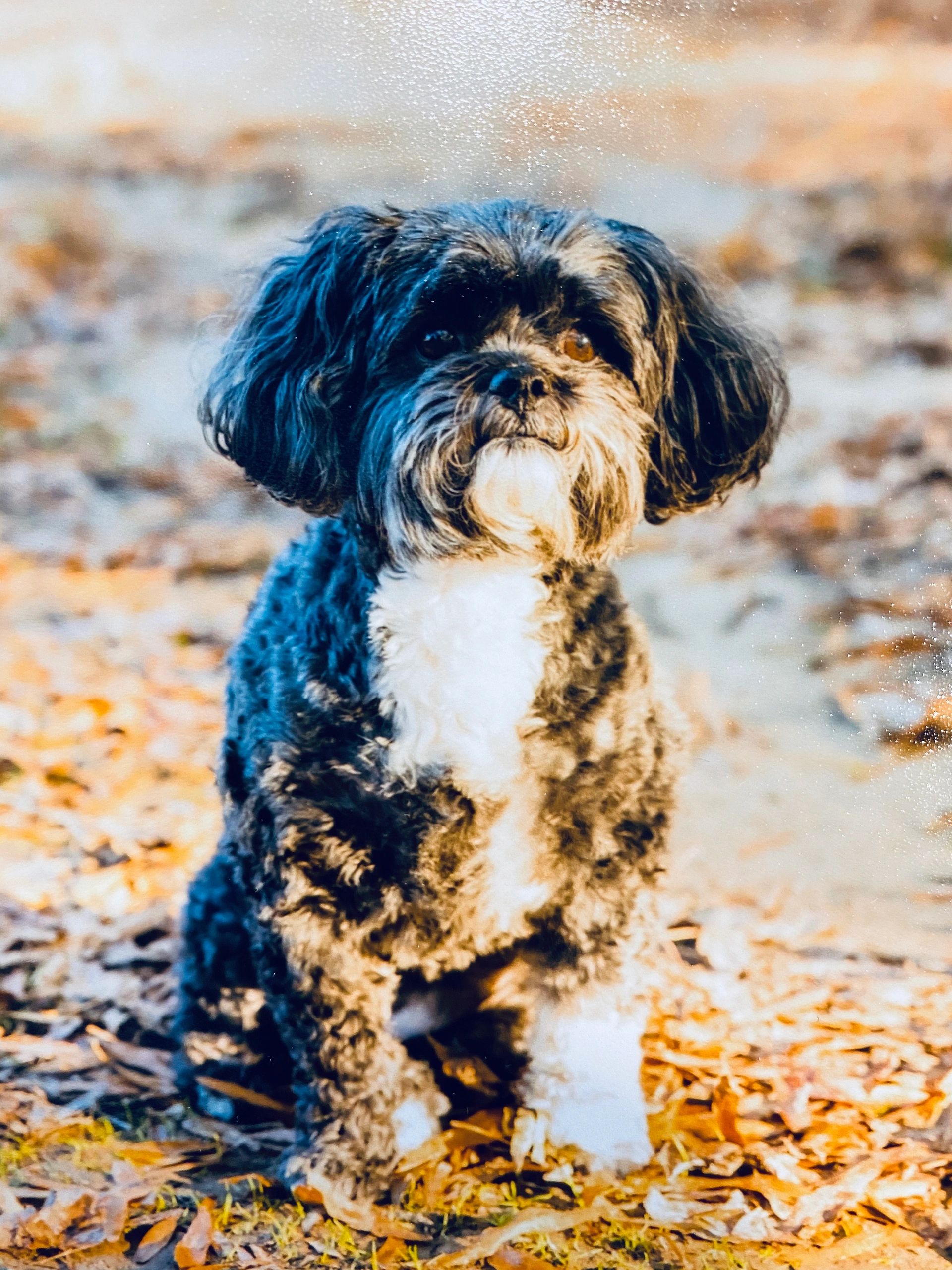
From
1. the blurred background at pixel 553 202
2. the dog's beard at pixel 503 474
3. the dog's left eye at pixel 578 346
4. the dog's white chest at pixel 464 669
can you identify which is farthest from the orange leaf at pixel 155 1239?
the dog's left eye at pixel 578 346

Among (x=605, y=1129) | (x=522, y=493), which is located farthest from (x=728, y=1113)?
(x=522, y=493)

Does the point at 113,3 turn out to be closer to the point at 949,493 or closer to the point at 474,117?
the point at 474,117

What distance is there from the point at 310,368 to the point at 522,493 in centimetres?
43

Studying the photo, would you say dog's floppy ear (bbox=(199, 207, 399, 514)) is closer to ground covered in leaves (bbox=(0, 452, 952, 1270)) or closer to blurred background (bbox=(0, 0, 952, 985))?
blurred background (bbox=(0, 0, 952, 985))

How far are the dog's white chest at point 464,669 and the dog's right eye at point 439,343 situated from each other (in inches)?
13.8

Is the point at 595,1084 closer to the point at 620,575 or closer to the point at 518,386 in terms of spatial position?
the point at 620,575

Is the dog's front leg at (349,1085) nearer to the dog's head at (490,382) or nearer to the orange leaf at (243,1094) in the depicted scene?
the orange leaf at (243,1094)

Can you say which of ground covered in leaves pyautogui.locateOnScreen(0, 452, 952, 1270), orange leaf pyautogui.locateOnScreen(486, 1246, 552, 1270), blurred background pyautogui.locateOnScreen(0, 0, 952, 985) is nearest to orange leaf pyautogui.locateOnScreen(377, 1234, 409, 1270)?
ground covered in leaves pyautogui.locateOnScreen(0, 452, 952, 1270)

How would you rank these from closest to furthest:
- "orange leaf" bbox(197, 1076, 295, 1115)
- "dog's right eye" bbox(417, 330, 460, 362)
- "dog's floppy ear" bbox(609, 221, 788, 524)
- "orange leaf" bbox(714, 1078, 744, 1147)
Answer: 1. "dog's right eye" bbox(417, 330, 460, 362)
2. "dog's floppy ear" bbox(609, 221, 788, 524)
3. "orange leaf" bbox(714, 1078, 744, 1147)
4. "orange leaf" bbox(197, 1076, 295, 1115)

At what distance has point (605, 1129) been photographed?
2.26 m

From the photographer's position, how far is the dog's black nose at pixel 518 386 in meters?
1.80

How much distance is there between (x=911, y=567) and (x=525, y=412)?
39.1 inches

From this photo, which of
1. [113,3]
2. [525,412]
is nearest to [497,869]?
[525,412]

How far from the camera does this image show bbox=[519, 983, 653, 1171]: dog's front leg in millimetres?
2250
